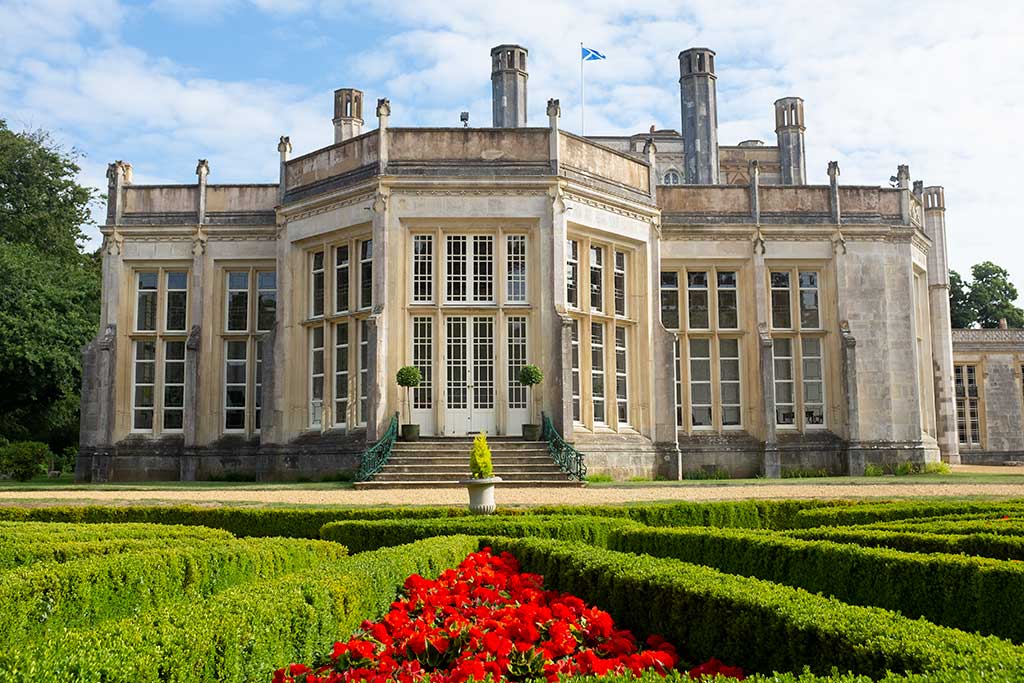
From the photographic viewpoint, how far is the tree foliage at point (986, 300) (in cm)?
6259

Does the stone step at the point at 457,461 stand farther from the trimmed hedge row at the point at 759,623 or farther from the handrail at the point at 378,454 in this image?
the trimmed hedge row at the point at 759,623

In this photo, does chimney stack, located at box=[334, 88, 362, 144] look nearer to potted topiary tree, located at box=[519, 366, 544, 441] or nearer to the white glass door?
the white glass door

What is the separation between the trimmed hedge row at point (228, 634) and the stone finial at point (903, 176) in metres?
24.8

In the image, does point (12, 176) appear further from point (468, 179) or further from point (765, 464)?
point (765, 464)

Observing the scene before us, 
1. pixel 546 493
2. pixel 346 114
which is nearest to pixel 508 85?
pixel 346 114

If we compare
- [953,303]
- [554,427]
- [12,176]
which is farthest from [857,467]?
[953,303]

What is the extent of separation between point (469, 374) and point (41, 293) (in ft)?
49.2

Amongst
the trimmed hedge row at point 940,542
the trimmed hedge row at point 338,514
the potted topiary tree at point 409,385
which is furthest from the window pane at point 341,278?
the trimmed hedge row at point 940,542

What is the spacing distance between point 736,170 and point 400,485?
35769 mm

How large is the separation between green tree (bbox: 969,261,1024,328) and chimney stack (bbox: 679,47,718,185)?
111ft

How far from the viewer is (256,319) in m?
26.8

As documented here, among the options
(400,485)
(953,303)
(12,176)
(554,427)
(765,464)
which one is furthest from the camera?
(953,303)

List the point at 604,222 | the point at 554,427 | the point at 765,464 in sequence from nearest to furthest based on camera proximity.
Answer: the point at 554,427 → the point at 604,222 → the point at 765,464

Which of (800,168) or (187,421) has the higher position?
(800,168)
